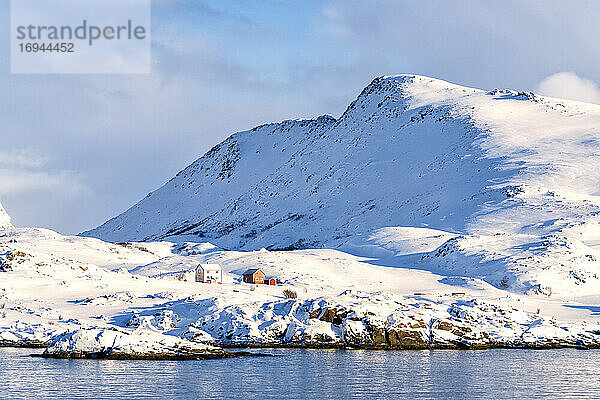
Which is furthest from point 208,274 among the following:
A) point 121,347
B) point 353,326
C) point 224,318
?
point 121,347

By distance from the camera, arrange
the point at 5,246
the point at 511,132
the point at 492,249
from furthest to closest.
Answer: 1. the point at 511,132
2. the point at 492,249
3. the point at 5,246

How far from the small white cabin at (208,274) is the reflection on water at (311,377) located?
37.7 meters

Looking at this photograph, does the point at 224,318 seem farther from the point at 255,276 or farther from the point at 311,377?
the point at 255,276

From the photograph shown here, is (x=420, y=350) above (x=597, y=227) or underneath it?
underneath

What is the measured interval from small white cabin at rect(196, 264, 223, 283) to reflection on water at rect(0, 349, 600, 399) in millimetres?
37734

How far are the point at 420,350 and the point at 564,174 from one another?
88.4 meters

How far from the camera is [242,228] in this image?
193 metres

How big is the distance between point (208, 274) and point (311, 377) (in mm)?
49049

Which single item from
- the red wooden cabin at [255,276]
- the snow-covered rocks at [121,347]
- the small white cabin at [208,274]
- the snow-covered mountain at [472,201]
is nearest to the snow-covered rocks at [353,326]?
the snow-covered rocks at [121,347]

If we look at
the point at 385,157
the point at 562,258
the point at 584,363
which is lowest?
the point at 584,363

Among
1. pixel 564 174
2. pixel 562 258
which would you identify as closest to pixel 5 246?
pixel 562 258

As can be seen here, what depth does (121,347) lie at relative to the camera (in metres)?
50.2

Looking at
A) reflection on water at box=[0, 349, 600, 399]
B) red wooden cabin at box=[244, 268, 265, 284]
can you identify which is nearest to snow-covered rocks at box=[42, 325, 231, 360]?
reflection on water at box=[0, 349, 600, 399]

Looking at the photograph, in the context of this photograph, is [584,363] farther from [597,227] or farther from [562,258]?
[597,227]
